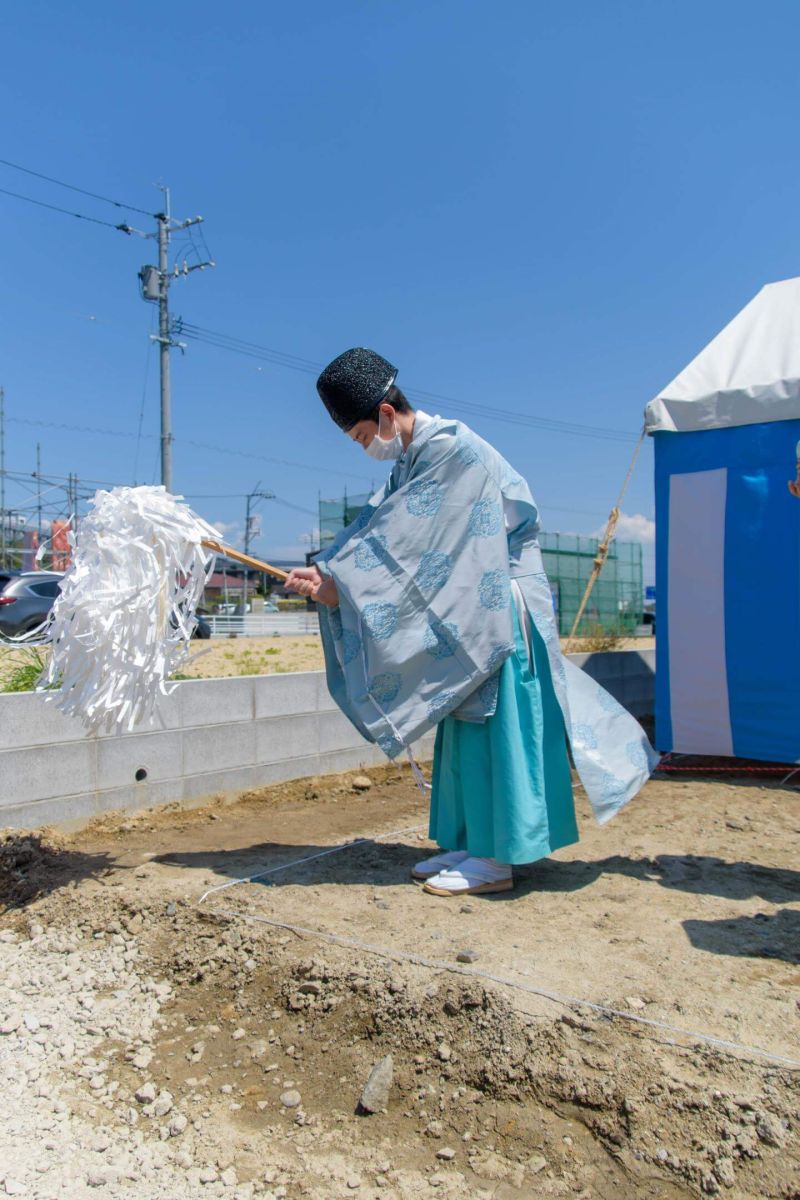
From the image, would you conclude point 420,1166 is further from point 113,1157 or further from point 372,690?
point 372,690

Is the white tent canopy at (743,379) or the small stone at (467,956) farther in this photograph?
the white tent canopy at (743,379)

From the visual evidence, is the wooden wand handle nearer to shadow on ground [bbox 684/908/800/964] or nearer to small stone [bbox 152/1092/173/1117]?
small stone [bbox 152/1092/173/1117]

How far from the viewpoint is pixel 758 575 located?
4828mm

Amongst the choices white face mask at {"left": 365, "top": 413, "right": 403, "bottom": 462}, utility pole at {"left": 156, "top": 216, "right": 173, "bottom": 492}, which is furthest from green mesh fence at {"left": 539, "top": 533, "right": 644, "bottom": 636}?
white face mask at {"left": 365, "top": 413, "right": 403, "bottom": 462}

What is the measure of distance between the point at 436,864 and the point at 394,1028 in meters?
0.95

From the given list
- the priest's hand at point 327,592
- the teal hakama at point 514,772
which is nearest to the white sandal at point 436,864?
the teal hakama at point 514,772

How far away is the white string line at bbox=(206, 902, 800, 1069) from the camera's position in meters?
1.83

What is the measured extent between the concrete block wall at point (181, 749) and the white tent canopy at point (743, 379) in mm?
2418

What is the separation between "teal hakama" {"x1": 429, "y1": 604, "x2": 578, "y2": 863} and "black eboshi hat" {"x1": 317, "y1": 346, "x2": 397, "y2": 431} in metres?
0.81

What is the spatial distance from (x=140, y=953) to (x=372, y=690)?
1027 millimetres

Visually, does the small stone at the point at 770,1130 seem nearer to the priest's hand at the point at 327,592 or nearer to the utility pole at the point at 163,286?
the priest's hand at the point at 327,592

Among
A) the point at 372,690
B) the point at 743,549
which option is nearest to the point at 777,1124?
the point at 372,690

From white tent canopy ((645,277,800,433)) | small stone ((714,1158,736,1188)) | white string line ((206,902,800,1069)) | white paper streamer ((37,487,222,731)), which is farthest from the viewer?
white tent canopy ((645,277,800,433))

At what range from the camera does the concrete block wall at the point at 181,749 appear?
3.53 m
